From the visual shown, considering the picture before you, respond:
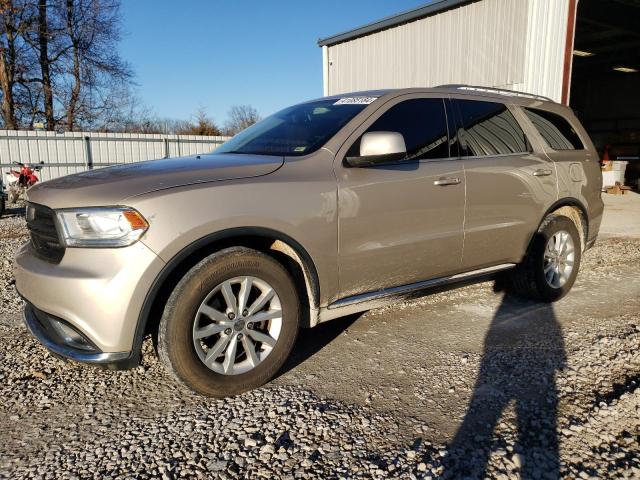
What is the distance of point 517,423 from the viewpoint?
94.4 inches

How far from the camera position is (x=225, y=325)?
8.53 ft

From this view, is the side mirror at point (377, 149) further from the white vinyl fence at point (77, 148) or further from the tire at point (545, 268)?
the white vinyl fence at point (77, 148)

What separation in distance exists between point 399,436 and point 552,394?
972mm

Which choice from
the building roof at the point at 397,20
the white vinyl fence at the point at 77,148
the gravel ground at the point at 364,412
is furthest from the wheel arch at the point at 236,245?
the white vinyl fence at the point at 77,148

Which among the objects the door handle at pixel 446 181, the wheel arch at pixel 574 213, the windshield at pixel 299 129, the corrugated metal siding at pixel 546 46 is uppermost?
the corrugated metal siding at pixel 546 46

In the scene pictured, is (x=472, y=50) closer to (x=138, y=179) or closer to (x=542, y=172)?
(x=542, y=172)

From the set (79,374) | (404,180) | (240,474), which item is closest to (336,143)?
(404,180)

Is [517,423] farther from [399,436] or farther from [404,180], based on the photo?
[404,180]

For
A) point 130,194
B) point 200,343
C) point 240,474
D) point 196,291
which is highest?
point 130,194

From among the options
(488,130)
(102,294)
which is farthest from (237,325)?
(488,130)

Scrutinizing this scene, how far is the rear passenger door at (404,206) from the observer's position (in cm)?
299

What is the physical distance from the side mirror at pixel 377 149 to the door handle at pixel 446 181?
1.65 feet

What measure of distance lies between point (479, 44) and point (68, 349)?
36.3 ft

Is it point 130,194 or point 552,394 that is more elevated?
point 130,194
